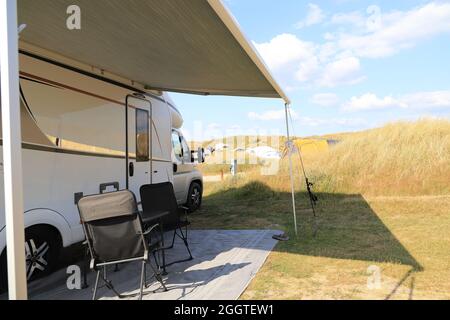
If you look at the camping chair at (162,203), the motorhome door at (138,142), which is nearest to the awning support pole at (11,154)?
the camping chair at (162,203)

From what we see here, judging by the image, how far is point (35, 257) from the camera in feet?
11.8

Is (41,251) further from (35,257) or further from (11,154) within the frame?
(11,154)

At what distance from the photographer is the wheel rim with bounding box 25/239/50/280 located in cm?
353

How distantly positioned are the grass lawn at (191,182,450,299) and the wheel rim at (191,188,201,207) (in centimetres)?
25

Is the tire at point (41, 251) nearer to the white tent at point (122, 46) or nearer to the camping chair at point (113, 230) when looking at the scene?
the camping chair at point (113, 230)

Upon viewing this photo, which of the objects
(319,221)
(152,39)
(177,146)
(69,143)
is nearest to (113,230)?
(69,143)

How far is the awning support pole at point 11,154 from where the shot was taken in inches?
68.7

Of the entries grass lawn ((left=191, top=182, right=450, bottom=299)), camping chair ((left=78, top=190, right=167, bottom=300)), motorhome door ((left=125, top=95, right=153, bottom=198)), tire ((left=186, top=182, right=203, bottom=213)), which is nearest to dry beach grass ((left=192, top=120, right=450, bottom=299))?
grass lawn ((left=191, top=182, right=450, bottom=299))

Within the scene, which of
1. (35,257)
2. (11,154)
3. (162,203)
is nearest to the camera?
(11,154)

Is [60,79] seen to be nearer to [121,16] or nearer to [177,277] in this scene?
[121,16]

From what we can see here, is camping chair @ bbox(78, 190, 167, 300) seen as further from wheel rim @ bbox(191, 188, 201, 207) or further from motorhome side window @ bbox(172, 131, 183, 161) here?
wheel rim @ bbox(191, 188, 201, 207)

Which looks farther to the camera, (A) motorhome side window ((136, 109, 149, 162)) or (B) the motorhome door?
(A) motorhome side window ((136, 109, 149, 162))

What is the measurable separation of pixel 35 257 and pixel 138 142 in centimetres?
200
